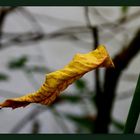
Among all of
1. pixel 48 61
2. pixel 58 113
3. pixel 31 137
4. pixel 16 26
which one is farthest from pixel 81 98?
pixel 31 137

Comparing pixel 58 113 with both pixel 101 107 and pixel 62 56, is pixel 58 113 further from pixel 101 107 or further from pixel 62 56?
pixel 101 107

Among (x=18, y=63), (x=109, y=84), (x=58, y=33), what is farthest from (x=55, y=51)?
(x=109, y=84)

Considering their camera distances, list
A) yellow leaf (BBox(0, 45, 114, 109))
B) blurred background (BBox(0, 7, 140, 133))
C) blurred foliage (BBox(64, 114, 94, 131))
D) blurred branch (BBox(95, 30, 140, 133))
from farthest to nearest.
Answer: blurred background (BBox(0, 7, 140, 133)) < blurred foliage (BBox(64, 114, 94, 131)) < blurred branch (BBox(95, 30, 140, 133)) < yellow leaf (BBox(0, 45, 114, 109))

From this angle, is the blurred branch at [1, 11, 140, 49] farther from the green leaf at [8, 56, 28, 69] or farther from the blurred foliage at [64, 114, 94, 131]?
the blurred foliage at [64, 114, 94, 131]

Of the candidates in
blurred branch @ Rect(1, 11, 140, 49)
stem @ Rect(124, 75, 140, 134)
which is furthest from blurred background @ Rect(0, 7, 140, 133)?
stem @ Rect(124, 75, 140, 134)

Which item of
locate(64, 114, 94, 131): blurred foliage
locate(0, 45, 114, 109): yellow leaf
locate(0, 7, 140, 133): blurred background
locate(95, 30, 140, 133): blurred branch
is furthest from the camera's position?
locate(0, 7, 140, 133): blurred background

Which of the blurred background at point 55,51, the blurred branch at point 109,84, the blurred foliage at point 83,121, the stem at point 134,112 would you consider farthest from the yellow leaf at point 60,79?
the blurred background at point 55,51
